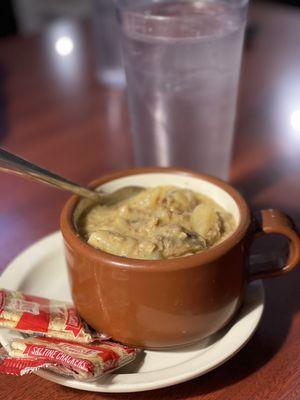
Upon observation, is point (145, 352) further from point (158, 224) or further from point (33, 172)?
point (33, 172)

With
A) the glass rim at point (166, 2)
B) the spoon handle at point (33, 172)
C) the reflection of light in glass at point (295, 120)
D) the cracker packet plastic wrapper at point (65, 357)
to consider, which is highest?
the glass rim at point (166, 2)

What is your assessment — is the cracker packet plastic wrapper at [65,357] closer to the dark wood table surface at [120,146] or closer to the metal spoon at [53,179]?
the dark wood table surface at [120,146]

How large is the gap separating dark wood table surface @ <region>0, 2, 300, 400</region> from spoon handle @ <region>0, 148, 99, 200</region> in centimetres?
18

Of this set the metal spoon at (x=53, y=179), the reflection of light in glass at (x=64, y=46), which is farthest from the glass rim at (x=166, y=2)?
the reflection of light in glass at (x=64, y=46)

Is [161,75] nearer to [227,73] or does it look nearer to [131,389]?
[227,73]

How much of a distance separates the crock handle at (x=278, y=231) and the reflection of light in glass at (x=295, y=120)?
54 centimetres

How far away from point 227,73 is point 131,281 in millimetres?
433

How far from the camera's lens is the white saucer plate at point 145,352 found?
1.85 ft

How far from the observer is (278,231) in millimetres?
645

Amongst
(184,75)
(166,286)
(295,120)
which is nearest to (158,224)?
(166,286)

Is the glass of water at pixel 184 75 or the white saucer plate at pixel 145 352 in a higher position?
the glass of water at pixel 184 75

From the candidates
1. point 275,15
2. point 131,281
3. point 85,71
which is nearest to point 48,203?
point 131,281

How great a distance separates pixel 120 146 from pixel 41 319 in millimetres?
545

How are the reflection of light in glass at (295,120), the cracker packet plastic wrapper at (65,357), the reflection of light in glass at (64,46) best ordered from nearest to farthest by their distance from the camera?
the cracker packet plastic wrapper at (65,357) < the reflection of light in glass at (295,120) < the reflection of light in glass at (64,46)
